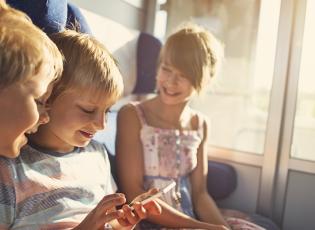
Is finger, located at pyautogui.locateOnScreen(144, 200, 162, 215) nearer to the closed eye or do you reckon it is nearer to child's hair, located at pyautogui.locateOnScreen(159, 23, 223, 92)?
the closed eye

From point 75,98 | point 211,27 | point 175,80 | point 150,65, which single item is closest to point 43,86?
point 75,98

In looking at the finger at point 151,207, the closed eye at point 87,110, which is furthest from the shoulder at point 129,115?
the finger at point 151,207

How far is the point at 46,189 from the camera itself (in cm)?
82

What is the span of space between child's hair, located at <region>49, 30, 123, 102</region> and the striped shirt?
0.15 m

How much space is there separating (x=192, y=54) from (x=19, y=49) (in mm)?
700

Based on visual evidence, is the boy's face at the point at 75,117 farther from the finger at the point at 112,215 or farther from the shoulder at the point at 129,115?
the shoulder at the point at 129,115

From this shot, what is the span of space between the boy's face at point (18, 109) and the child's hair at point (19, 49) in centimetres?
1

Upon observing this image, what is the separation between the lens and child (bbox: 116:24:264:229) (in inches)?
47.6

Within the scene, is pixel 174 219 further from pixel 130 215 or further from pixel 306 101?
pixel 306 101

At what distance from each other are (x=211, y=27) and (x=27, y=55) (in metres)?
1.33

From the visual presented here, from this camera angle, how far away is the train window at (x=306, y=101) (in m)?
1.61

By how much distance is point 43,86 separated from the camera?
0.70 metres

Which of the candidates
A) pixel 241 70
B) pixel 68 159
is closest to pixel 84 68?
pixel 68 159

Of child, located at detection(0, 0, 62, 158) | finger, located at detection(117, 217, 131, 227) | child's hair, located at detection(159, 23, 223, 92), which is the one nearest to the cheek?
child, located at detection(0, 0, 62, 158)
